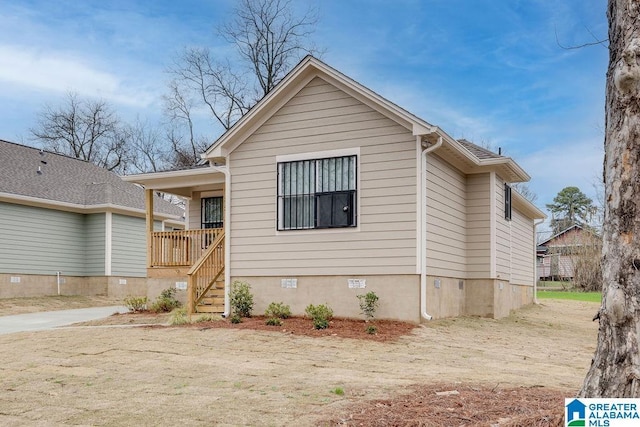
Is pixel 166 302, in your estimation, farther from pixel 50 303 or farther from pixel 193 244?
pixel 50 303

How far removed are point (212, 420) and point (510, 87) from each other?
59.0 ft

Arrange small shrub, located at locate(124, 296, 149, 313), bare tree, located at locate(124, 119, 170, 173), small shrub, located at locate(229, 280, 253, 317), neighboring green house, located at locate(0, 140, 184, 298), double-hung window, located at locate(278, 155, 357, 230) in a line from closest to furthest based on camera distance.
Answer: double-hung window, located at locate(278, 155, 357, 230), small shrub, located at locate(229, 280, 253, 317), small shrub, located at locate(124, 296, 149, 313), neighboring green house, located at locate(0, 140, 184, 298), bare tree, located at locate(124, 119, 170, 173)

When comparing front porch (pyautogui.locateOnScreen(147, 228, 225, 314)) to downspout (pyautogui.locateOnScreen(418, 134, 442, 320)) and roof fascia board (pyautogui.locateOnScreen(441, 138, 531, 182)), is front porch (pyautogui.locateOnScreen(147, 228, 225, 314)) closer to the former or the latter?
downspout (pyautogui.locateOnScreen(418, 134, 442, 320))

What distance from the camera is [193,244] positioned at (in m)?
16.6

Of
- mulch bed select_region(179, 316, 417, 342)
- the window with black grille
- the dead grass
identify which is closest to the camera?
mulch bed select_region(179, 316, 417, 342)

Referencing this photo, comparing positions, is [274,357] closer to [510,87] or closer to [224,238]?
[224,238]

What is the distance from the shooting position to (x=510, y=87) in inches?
834

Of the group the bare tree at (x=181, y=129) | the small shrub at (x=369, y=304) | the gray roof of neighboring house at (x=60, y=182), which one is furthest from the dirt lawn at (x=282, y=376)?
the bare tree at (x=181, y=129)

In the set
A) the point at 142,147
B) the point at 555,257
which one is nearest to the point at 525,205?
the point at 142,147

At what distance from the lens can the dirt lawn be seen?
19.4ft

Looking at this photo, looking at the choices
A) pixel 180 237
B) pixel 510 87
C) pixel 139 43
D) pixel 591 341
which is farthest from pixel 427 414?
pixel 139 43

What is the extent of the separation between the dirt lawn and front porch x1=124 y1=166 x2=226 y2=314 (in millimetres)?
2261

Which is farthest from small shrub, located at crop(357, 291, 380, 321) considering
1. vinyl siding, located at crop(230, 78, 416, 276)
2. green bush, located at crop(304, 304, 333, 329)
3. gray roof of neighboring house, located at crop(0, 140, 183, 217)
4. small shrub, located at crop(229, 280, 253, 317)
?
gray roof of neighboring house, located at crop(0, 140, 183, 217)

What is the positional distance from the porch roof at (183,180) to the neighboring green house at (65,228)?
6.24m
